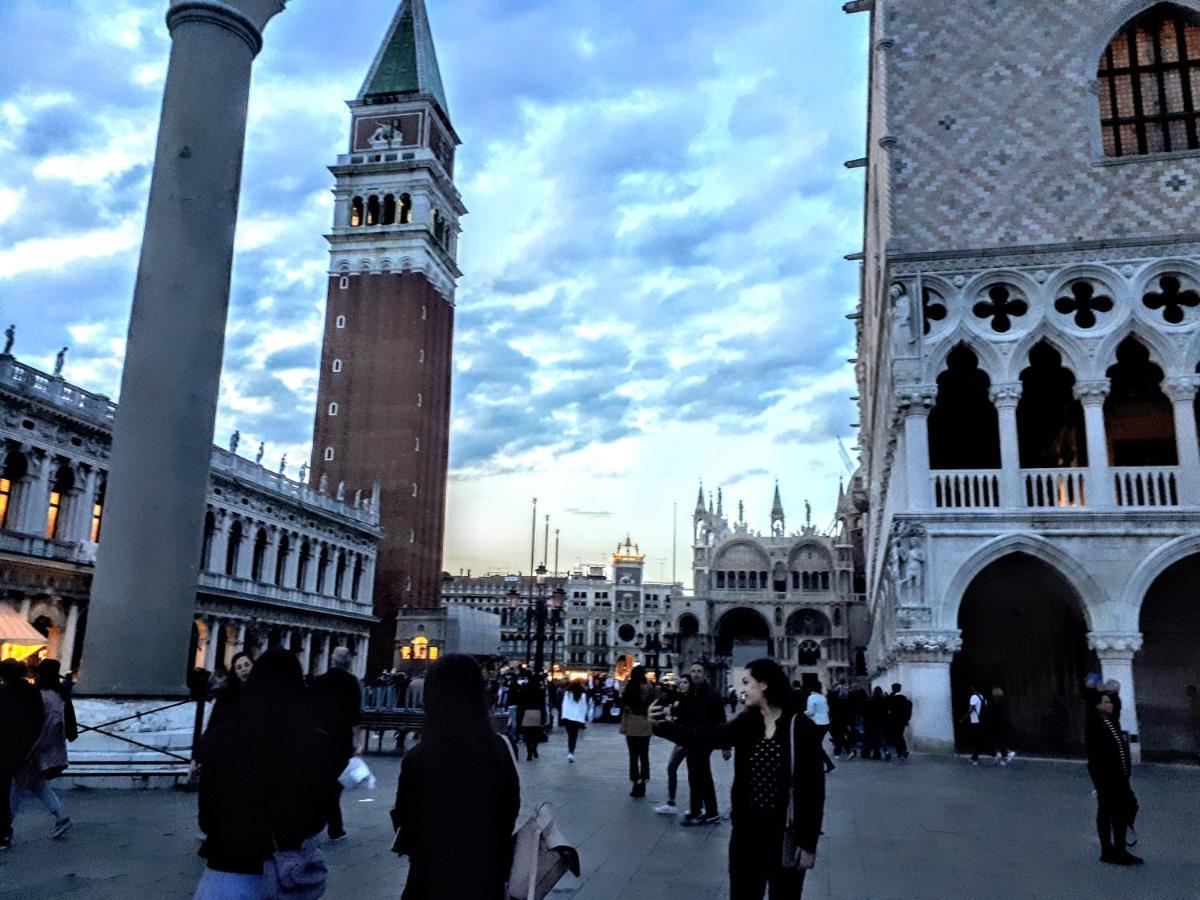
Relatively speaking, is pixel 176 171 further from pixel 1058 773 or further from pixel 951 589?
pixel 1058 773

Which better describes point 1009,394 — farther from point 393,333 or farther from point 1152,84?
point 393,333

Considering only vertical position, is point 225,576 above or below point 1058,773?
above

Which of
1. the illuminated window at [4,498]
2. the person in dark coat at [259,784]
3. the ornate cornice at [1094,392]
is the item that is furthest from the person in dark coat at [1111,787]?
the illuminated window at [4,498]

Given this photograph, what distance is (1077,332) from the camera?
61.9 feet

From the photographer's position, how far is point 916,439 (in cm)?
1884

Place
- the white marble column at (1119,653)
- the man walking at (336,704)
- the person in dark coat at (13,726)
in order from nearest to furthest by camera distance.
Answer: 1. the man walking at (336,704)
2. the person in dark coat at (13,726)
3. the white marble column at (1119,653)

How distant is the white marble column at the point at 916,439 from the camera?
61.2 feet

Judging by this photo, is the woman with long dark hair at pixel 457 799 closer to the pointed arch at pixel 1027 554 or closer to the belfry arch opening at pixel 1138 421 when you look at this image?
the pointed arch at pixel 1027 554

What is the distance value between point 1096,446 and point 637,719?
11454 mm

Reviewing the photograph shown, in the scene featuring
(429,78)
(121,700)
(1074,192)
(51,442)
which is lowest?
(121,700)

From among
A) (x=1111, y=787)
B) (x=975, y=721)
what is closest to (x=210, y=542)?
(x=975, y=721)

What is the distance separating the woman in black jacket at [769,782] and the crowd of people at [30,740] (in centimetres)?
531

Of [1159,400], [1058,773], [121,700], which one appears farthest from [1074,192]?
[121,700]

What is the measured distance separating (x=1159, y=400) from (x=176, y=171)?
2015cm
